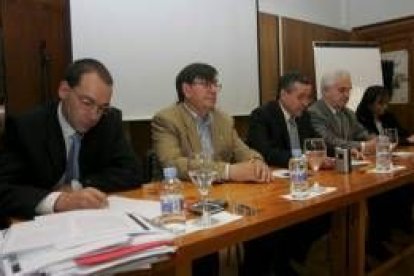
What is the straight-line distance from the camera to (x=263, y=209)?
1413 mm

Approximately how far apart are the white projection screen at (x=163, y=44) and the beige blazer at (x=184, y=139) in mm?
1062

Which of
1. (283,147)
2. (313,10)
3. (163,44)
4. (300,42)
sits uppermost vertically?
(313,10)

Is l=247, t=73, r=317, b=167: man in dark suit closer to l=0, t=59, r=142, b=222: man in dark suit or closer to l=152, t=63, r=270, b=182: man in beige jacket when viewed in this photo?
l=152, t=63, r=270, b=182: man in beige jacket

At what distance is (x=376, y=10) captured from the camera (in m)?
5.52

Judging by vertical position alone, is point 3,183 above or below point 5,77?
below

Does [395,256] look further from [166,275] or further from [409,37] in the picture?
[409,37]

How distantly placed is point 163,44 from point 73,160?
1979 mm

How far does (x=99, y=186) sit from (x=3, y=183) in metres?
0.34

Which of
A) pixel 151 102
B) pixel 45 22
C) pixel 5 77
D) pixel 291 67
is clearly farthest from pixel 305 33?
pixel 5 77

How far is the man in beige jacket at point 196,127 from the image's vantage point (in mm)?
2236

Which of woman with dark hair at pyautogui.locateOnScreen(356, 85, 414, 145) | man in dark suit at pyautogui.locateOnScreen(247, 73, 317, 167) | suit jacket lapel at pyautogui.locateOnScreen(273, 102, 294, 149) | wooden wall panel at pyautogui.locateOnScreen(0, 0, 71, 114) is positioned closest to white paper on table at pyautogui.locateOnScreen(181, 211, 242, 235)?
man in dark suit at pyautogui.locateOnScreen(247, 73, 317, 167)

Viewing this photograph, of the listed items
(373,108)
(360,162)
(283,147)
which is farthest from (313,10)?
(360,162)

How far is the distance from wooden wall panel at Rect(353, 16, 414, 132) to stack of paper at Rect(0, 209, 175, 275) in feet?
16.2

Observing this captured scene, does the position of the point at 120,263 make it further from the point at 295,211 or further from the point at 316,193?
the point at 316,193
